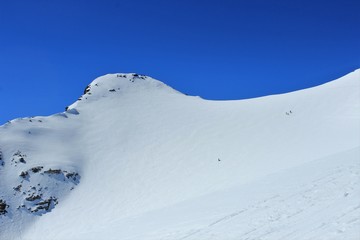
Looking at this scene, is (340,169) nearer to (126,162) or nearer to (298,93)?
(126,162)

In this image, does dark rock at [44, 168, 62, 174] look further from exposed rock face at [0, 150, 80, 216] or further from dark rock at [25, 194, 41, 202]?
dark rock at [25, 194, 41, 202]

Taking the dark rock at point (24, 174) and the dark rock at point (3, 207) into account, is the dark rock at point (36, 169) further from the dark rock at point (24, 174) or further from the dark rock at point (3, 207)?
the dark rock at point (3, 207)

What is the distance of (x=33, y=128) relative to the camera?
40.9 meters

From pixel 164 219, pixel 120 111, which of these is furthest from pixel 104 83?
pixel 164 219

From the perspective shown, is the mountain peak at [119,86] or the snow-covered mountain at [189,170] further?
the mountain peak at [119,86]

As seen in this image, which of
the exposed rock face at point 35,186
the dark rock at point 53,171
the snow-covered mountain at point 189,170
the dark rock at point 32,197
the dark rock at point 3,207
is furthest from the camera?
the dark rock at point 53,171

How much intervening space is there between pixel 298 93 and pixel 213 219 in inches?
1305

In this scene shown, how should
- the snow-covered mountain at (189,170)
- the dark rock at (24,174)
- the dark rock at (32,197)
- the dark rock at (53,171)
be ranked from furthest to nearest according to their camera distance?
the dark rock at (53,171) < the dark rock at (24,174) < the dark rock at (32,197) < the snow-covered mountain at (189,170)

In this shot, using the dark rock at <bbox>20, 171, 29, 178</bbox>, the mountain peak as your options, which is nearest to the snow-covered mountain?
the dark rock at <bbox>20, 171, 29, 178</bbox>

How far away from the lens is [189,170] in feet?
95.6

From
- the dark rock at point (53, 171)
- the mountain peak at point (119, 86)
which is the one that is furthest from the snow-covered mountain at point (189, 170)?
the mountain peak at point (119, 86)

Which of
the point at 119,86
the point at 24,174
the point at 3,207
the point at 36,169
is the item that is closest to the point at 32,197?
the point at 3,207

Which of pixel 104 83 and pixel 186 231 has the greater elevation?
pixel 104 83

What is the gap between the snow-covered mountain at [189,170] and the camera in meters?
10.6
